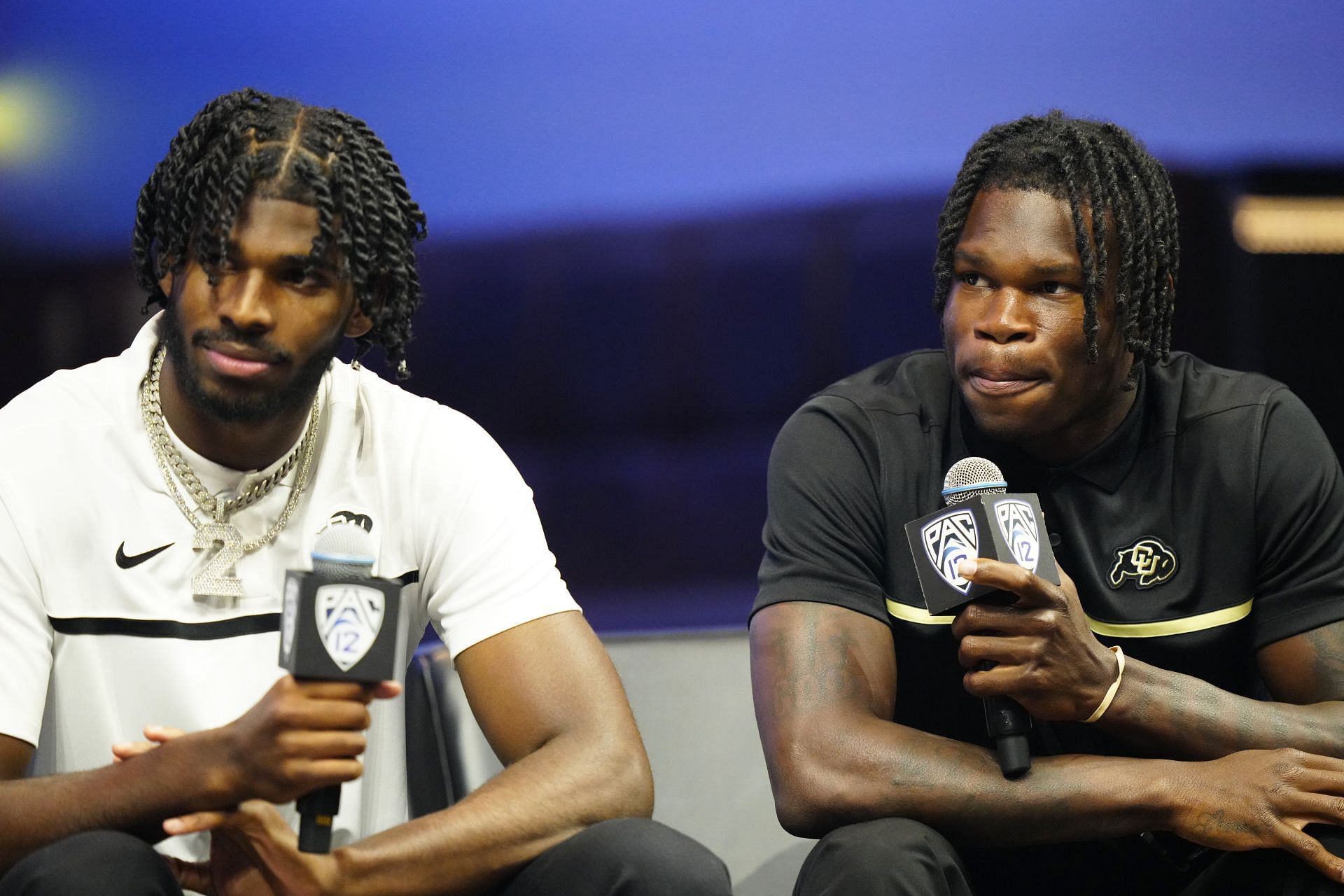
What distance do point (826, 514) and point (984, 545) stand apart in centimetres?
41

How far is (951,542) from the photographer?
151cm

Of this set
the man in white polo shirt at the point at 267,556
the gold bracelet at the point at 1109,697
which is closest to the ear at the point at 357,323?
the man in white polo shirt at the point at 267,556

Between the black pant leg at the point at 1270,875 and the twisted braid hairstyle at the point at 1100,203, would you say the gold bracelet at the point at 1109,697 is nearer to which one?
the black pant leg at the point at 1270,875

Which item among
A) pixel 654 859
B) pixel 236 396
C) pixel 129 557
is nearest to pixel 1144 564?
pixel 654 859

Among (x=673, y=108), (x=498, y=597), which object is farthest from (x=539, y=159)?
(x=498, y=597)

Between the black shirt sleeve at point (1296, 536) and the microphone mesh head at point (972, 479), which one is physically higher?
the microphone mesh head at point (972, 479)

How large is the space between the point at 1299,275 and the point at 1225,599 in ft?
4.95

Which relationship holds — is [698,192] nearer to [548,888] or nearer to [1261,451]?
[1261,451]

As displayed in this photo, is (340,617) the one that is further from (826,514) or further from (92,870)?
(826,514)

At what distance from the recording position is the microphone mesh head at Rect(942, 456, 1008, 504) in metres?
1.59

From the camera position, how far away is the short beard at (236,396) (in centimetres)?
167

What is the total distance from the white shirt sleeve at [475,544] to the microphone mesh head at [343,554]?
439 millimetres

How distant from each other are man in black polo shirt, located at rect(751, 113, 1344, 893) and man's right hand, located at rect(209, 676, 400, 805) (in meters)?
0.59

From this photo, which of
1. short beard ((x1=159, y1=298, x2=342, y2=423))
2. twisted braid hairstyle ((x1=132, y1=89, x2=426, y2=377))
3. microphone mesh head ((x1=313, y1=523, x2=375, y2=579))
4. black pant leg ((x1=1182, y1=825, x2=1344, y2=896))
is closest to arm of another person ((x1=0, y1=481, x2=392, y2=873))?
microphone mesh head ((x1=313, y1=523, x2=375, y2=579))
